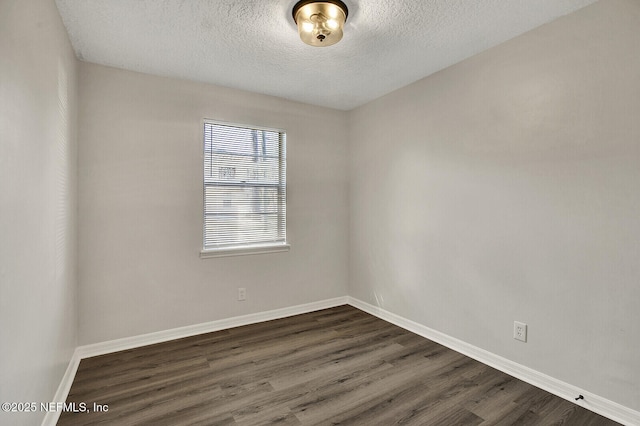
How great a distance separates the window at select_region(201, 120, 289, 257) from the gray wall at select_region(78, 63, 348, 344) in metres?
0.10

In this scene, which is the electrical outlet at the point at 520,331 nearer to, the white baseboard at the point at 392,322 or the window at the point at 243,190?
the white baseboard at the point at 392,322

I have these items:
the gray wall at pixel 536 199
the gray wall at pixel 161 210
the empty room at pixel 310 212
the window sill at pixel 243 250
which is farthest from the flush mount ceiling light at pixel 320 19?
the window sill at pixel 243 250

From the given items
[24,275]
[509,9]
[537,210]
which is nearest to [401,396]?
[537,210]

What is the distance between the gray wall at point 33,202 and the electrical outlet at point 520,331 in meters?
2.83

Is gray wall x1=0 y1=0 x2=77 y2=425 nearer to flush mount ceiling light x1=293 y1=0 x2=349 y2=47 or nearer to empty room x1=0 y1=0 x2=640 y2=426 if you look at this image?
empty room x1=0 y1=0 x2=640 y2=426

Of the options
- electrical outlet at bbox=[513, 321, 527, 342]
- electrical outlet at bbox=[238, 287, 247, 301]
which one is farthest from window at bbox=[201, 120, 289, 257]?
electrical outlet at bbox=[513, 321, 527, 342]

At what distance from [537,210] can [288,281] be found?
247 centimetres

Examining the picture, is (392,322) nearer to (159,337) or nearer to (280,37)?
(159,337)

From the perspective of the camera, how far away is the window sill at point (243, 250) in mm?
3145

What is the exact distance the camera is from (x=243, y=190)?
3381mm

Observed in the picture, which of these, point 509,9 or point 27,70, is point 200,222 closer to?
point 27,70

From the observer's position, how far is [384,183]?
3.51m

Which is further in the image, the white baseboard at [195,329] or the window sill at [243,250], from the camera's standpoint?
the window sill at [243,250]

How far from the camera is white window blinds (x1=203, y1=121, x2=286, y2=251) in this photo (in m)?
3.20
